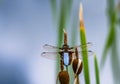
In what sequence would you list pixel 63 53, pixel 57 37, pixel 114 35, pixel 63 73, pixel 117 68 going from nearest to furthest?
pixel 63 73 < pixel 63 53 < pixel 57 37 < pixel 117 68 < pixel 114 35

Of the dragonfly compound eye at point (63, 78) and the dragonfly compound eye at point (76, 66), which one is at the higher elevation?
the dragonfly compound eye at point (76, 66)

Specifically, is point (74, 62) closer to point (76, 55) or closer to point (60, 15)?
point (76, 55)

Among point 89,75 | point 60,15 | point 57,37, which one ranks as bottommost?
point 89,75

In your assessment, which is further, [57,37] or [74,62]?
[57,37]

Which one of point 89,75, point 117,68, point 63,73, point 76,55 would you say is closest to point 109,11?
point 117,68

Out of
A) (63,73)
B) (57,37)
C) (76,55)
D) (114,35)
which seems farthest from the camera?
(114,35)

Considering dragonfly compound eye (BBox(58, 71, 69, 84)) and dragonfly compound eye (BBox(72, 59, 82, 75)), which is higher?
dragonfly compound eye (BBox(72, 59, 82, 75))

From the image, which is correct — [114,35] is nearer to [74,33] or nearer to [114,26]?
[114,26]

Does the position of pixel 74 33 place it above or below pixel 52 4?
below

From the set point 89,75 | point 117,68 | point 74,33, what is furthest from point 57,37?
point 117,68
